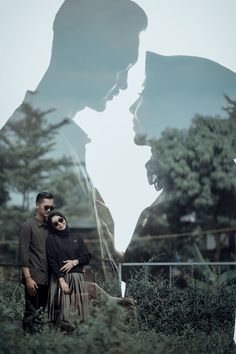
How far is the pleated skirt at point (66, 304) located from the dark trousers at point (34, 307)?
50 millimetres

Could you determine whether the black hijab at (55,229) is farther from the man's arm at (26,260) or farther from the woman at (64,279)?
the man's arm at (26,260)

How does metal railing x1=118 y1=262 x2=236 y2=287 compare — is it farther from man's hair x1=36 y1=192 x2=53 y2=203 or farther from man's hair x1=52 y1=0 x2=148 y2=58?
man's hair x1=52 y1=0 x2=148 y2=58

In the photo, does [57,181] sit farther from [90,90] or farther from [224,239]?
[224,239]

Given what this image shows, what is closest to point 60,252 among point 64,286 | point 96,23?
point 64,286

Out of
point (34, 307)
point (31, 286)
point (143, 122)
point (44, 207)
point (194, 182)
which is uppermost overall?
point (143, 122)

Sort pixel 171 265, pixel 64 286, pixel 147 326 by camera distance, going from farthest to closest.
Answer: pixel 171 265 < pixel 147 326 < pixel 64 286

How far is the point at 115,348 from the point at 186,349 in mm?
529

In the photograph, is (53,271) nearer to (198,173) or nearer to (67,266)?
(67,266)

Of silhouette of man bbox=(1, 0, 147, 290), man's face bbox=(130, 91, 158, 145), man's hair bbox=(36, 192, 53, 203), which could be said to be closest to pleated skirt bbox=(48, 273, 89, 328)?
silhouette of man bbox=(1, 0, 147, 290)

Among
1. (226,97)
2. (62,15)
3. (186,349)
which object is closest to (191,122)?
(226,97)

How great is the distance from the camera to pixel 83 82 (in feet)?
15.5

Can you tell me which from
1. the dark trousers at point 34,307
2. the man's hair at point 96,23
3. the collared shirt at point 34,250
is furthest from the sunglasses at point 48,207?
the man's hair at point 96,23

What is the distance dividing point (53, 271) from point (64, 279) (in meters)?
0.08

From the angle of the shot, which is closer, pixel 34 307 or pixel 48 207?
pixel 34 307
